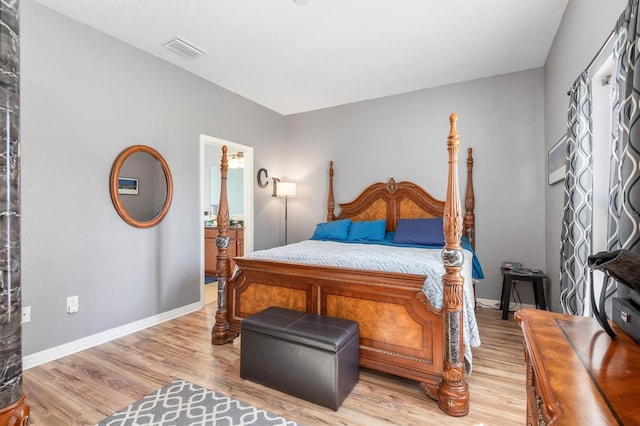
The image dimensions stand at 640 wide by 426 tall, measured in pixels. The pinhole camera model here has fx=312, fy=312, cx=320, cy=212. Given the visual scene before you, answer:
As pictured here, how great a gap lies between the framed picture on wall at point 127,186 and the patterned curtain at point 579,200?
3.71 metres

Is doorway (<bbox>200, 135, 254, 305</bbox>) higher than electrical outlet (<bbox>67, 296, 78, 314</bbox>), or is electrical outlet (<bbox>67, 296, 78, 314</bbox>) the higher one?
doorway (<bbox>200, 135, 254, 305</bbox>)

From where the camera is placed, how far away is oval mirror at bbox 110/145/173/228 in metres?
2.99

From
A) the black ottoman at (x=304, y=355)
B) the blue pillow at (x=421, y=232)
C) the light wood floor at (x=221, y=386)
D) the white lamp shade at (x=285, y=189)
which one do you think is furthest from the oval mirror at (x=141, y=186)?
the blue pillow at (x=421, y=232)

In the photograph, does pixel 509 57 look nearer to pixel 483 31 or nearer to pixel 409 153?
pixel 483 31

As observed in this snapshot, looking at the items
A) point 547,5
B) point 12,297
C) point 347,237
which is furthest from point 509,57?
point 12,297

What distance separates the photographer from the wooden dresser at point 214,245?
500cm

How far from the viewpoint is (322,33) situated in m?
2.82

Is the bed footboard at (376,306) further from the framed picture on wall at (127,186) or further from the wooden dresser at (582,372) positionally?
the framed picture on wall at (127,186)

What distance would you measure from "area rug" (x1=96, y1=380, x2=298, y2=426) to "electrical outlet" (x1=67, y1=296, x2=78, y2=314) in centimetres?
124

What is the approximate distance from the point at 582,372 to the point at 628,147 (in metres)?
0.94

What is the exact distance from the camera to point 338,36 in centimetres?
287

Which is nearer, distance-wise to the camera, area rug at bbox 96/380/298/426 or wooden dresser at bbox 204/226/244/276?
area rug at bbox 96/380/298/426

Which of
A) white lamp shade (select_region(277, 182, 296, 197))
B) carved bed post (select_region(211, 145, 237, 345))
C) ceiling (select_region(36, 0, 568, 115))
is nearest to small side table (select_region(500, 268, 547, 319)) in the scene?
ceiling (select_region(36, 0, 568, 115))

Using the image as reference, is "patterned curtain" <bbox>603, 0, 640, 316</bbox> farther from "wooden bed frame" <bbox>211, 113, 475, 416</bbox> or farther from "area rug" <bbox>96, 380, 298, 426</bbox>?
"area rug" <bbox>96, 380, 298, 426</bbox>
